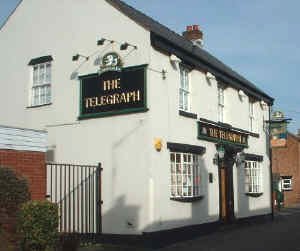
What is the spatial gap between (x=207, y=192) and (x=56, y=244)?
7.32m

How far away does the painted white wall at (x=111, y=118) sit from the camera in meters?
13.9

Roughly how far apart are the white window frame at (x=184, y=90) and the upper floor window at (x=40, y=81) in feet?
14.1

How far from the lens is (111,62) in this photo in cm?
1460

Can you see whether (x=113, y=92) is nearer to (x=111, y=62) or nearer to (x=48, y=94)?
(x=111, y=62)

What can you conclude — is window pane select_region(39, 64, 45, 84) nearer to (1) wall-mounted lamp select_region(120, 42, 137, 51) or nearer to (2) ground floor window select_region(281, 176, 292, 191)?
(1) wall-mounted lamp select_region(120, 42, 137, 51)

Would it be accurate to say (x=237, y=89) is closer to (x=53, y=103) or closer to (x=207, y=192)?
(x=207, y=192)

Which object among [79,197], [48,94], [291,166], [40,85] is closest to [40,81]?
[40,85]

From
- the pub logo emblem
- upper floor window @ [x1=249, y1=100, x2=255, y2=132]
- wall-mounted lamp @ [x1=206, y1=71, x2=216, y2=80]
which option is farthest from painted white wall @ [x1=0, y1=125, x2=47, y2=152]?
upper floor window @ [x1=249, y1=100, x2=255, y2=132]

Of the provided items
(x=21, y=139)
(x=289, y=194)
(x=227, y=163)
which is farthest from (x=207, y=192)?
(x=289, y=194)

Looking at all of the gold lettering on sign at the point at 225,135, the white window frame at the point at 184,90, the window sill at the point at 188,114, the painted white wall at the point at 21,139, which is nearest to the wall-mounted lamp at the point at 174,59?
the white window frame at the point at 184,90

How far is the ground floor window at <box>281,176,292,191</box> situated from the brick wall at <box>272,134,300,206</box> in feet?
0.95

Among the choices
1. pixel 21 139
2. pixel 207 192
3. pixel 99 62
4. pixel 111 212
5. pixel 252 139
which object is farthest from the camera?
pixel 252 139

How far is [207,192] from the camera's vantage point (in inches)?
665

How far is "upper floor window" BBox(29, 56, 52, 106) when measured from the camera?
53.9 feet
